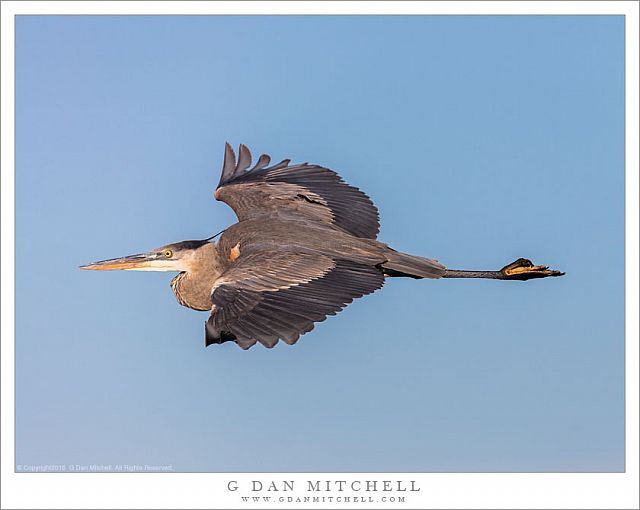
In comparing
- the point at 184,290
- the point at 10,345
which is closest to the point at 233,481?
the point at 184,290

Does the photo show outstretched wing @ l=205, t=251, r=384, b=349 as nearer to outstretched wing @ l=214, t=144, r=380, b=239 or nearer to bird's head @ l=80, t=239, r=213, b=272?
bird's head @ l=80, t=239, r=213, b=272

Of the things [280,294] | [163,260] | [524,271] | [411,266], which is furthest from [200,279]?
[524,271]

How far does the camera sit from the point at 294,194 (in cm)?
1241

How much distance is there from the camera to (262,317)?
9367mm

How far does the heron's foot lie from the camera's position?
39.5ft

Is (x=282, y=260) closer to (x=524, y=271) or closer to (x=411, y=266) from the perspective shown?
(x=411, y=266)

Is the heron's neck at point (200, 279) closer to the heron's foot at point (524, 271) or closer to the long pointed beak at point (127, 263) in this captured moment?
the long pointed beak at point (127, 263)

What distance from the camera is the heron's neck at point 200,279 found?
11594 mm

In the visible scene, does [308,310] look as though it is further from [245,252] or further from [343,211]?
[343,211]

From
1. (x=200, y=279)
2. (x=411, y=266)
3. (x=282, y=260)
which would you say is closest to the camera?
(x=282, y=260)

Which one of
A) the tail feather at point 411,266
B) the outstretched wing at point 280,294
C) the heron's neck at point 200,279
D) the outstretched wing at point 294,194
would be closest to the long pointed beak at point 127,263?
the heron's neck at point 200,279

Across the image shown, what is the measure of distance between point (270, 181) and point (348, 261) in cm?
236

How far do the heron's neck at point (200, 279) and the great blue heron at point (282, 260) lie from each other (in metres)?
0.01

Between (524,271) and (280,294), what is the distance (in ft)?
11.5
